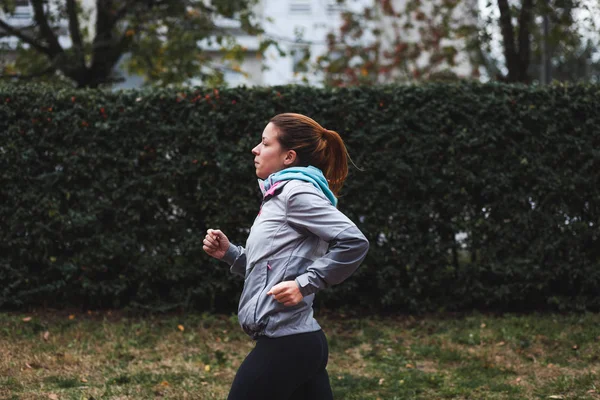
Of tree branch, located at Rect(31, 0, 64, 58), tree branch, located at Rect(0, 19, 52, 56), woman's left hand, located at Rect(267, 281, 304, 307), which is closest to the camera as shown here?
woman's left hand, located at Rect(267, 281, 304, 307)

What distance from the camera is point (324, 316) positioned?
7.30 meters

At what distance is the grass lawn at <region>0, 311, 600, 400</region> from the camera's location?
5246 millimetres

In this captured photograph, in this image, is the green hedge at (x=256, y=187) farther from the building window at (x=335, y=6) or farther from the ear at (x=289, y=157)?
the building window at (x=335, y=6)

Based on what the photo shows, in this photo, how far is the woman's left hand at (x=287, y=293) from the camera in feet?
8.48

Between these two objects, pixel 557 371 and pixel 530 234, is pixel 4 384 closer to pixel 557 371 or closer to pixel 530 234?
pixel 557 371

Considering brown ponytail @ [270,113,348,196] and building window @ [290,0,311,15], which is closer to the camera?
brown ponytail @ [270,113,348,196]

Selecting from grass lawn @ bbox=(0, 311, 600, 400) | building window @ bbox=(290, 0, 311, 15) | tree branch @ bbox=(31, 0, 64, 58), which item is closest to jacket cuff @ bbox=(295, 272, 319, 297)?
grass lawn @ bbox=(0, 311, 600, 400)

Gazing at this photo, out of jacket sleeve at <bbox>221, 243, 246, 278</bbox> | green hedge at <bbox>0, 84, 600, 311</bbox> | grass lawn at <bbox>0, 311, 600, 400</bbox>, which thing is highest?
jacket sleeve at <bbox>221, 243, 246, 278</bbox>

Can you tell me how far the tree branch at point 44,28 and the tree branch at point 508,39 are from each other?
7.21m

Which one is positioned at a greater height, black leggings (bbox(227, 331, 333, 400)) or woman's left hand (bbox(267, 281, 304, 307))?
woman's left hand (bbox(267, 281, 304, 307))

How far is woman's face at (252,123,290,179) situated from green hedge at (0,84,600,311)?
398 cm

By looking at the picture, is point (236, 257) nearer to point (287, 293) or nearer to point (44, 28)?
point (287, 293)

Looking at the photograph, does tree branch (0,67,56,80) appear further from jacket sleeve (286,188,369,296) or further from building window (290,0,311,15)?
building window (290,0,311,15)

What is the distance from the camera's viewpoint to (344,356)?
6266 millimetres
